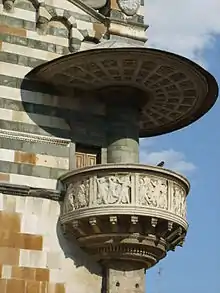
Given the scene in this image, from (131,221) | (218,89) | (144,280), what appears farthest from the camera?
(218,89)

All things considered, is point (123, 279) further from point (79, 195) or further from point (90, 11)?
point (90, 11)

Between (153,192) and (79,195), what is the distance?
1.39 m

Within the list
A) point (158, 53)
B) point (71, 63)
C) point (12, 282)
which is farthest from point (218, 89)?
point (12, 282)

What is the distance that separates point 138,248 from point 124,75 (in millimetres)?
3512

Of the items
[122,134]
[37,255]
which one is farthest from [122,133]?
[37,255]

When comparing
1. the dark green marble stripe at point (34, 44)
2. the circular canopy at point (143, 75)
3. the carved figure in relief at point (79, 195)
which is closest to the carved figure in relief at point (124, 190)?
the carved figure in relief at point (79, 195)

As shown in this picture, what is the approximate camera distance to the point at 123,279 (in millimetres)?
14273

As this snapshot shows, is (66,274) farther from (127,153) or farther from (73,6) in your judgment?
(73,6)

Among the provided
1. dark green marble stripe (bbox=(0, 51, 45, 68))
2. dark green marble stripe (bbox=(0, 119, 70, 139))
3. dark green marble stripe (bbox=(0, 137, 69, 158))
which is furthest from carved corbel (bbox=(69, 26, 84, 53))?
dark green marble stripe (bbox=(0, 137, 69, 158))

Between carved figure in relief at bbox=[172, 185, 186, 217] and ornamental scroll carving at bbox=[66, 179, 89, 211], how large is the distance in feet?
5.53

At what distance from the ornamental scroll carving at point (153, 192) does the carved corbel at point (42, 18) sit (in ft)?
13.4

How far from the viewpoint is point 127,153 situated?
15.2 metres

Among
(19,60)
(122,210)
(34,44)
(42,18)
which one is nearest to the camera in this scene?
(122,210)

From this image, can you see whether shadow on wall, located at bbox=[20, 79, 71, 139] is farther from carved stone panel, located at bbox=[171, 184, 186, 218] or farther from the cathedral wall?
carved stone panel, located at bbox=[171, 184, 186, 218]
